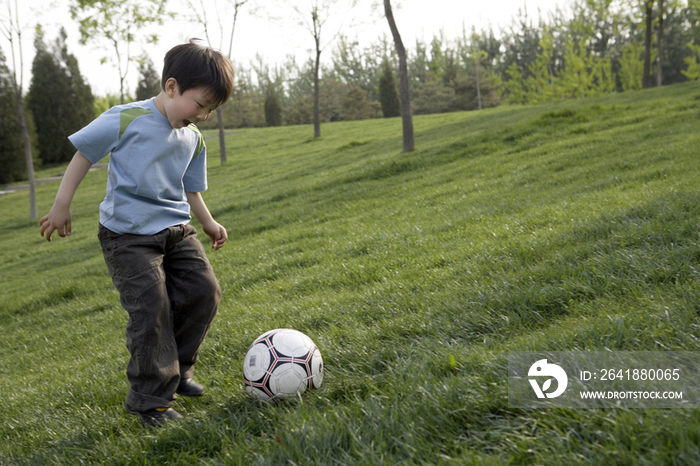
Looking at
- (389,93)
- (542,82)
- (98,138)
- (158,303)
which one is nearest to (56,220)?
(98,138)

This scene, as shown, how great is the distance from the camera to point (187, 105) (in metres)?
2.73

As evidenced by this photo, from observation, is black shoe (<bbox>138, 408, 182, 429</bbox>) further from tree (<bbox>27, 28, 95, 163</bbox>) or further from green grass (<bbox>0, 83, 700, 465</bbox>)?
tree (<bbox>27, 28, 95, 163</bbox>)

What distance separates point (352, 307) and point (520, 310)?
135 cm

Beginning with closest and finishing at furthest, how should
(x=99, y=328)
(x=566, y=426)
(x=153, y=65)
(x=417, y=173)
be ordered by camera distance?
(x=566, y=426)
(x=99, y=328)
(x=417, y=173)
(x=153, y=65)

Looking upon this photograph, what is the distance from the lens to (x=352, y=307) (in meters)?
3.77

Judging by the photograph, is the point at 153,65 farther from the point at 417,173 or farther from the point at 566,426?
the point at 566,426

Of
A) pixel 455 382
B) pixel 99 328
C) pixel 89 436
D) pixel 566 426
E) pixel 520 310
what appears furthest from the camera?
pixel 99 328

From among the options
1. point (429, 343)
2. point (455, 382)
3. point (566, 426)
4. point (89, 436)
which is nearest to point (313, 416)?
point (455, 382)

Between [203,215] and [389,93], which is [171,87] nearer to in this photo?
[203,215]

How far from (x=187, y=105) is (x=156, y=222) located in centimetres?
73

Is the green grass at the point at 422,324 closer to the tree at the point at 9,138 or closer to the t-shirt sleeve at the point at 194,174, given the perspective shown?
the t-shirt sleeve at the point at 194,174

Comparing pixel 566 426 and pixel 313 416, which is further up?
pixel 566 426

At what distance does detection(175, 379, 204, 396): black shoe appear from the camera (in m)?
2.85

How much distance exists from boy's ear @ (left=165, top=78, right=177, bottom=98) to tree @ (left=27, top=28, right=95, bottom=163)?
47657 mm
